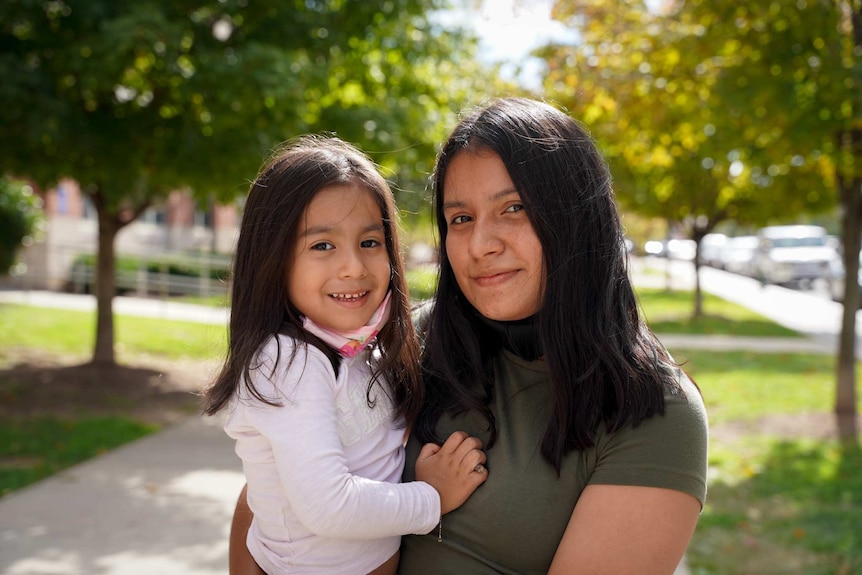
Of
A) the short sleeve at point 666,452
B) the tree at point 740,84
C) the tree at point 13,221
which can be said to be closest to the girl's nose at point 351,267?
the short sleeve at point 666,452

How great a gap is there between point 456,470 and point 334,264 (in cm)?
61

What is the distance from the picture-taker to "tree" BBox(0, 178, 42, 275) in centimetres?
1545

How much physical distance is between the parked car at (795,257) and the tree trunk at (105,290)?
2109 centimetres

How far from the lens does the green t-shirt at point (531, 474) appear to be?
184 centimetres

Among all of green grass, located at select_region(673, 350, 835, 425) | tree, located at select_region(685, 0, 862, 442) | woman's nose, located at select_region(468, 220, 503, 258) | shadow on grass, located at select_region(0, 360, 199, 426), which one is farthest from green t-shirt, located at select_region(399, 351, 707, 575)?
shadow on grass, located at select_region(0, 360, 199, 426)

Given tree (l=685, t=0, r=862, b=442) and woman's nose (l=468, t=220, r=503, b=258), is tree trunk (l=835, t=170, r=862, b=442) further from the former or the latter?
woman's nose (l=468, t=220, r=503, b=258)

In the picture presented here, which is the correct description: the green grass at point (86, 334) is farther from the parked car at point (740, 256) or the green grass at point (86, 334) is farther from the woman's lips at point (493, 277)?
the parked car at point (740, 256)

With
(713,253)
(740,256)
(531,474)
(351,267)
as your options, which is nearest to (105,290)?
(351,267)

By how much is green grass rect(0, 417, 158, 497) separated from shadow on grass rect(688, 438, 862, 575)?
473 cm

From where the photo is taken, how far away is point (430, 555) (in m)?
2.11

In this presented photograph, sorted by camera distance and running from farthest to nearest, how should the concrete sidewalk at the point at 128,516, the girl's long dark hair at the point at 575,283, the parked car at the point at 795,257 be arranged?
the parked car at the point at 795,257 < the concrete sidewalk at the point at 128,516 < the girl's long dark hair at the point at 575,283

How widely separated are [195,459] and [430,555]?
5.47m

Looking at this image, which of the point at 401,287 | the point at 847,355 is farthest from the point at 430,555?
the point at 847,355

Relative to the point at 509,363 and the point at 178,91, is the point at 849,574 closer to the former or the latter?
the point at 509,363
